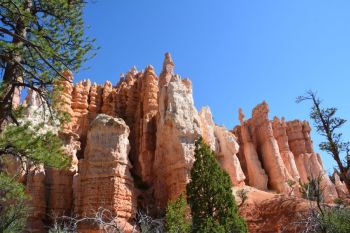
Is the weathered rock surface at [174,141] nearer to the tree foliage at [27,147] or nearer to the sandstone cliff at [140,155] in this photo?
the sandstone cliff at [140,155]

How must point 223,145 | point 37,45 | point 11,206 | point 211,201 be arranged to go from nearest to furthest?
point 37,45 → point 211,201 → point 11,206 → point 223,145

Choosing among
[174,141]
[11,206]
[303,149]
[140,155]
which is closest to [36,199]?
[11,206]

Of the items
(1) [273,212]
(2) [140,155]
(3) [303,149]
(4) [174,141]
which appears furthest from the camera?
(3) [303,149]

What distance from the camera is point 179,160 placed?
81.9 ft

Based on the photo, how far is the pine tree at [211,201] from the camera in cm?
1631

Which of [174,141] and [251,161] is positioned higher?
[251,161]

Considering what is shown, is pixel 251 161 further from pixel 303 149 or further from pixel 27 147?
pixel 27 147

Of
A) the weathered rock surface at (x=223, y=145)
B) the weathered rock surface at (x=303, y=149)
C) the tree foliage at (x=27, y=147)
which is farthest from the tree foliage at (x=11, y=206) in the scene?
the weathered rock surface at (x=303, y=149)

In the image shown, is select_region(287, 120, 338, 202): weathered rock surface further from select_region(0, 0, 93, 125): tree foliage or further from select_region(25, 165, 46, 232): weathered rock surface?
select_region(0, 0, 93, 125): tree foliage

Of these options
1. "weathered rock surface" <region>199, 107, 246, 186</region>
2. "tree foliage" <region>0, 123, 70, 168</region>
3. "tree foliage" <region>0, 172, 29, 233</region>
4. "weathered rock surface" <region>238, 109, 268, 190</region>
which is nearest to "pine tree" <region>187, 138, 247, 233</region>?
"tree foliage" <region>0, 172, 29, 233</region>

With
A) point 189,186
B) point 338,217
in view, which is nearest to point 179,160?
point 189,186

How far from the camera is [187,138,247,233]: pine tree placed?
642 inches

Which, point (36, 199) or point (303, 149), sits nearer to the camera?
point (36, 199)

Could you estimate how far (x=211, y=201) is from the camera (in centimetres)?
1744
